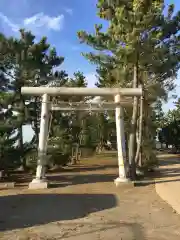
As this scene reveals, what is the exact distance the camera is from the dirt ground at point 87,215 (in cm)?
660

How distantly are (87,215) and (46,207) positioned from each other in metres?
1.49

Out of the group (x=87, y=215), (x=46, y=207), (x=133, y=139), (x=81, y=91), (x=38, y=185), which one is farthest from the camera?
(x=133, y=139)

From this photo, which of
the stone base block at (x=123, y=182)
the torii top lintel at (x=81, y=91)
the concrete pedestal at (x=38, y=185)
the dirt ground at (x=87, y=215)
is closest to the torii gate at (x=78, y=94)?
the torii top lintel at (x=81, y=91)

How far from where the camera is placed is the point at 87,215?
8.34 metres

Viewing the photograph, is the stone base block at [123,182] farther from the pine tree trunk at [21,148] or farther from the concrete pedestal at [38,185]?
the pine tree trunk at [21,148]

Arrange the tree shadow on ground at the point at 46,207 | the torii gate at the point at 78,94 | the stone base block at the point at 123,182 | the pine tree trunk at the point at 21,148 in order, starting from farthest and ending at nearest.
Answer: the pine tree trunk at the point at 21,148 → the torii gate at the point at 78,94 → the stone base block at the point at 123,182 → the tree shadow on ground at the point at 46,207

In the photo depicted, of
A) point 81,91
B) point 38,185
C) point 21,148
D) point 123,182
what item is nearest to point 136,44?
point 81,91

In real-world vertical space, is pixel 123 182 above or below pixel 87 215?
above

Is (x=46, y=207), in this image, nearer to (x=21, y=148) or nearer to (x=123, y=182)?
(x=123, y=182)

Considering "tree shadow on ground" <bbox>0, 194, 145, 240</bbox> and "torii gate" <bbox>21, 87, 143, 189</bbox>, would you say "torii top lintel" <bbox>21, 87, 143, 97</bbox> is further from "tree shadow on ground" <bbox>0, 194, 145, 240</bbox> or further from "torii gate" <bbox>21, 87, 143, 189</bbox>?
"tree shadow on ground" <bbox>0, 194, 145, 240</bbox>

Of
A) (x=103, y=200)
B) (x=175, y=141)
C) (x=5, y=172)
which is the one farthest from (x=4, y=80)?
(x=175, y=141)

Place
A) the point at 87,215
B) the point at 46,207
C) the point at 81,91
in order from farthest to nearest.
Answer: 1. the point at 81,91
2. the point at 46,207
3. the point at 87,215

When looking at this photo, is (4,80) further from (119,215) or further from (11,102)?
(119,215)

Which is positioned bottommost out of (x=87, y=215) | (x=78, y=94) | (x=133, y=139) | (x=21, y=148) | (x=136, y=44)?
(x=87, y=215)
